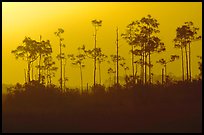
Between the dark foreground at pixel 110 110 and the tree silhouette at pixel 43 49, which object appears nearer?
the dark foreground at pixel 110 110

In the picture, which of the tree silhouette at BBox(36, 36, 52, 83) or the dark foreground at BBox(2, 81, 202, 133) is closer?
the dark foreground at BBox(2, 81, 202, 133)

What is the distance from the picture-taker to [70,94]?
2436 centimetres

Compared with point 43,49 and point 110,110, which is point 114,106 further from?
point 43,49

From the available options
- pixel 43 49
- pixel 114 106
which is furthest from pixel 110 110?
pixel 43 49

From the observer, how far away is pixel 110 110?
20.0 metres

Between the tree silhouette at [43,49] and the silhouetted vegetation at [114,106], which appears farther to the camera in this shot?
the tree silhouette at [43,49]

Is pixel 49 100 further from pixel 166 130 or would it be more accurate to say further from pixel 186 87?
pixel 166 130

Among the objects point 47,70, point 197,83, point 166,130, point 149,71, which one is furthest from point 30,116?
point 47,70

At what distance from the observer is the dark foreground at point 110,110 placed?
16875mm

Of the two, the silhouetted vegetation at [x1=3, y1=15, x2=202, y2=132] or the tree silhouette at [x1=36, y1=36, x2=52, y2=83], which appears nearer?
the silhouetted vegetation at [x1=3, y1=15, x2=202, y2=132]

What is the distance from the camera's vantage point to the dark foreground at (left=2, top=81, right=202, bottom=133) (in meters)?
16.9

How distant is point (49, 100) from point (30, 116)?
3910mm

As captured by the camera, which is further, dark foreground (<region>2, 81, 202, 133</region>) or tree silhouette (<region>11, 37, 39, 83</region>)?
tree silhouette (<region>11, 37, 39, 83</region>)

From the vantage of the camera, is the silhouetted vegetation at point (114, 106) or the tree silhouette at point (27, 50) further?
the tree silhouette at point (27, 50)
